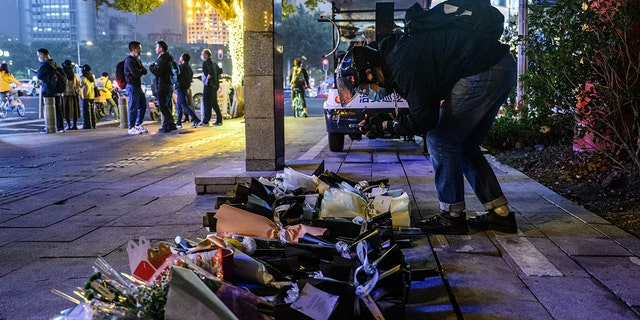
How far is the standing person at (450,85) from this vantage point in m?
4.21

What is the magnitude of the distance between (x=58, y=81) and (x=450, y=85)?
13.7 metres

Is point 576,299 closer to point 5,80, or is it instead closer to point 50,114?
point 50,114

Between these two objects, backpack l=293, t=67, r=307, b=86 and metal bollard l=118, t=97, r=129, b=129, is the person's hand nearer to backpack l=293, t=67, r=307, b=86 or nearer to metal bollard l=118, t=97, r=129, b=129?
metal bollard l=118, t=97, r=129, b=129

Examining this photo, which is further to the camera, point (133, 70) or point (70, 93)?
point (70, 93)

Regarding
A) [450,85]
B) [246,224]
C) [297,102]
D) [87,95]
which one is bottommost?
[246,224]

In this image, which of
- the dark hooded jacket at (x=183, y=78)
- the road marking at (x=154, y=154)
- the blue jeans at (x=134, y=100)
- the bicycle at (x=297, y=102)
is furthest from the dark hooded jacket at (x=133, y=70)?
the bicycle at (x=297, y=102)

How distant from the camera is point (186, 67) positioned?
1675 cm

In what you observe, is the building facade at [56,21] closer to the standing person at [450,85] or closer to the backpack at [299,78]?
the backpack at [299,78]

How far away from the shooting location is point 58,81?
15.6 metres

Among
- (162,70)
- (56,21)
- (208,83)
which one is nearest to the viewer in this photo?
(162,70)

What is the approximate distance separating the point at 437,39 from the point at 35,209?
4360mm

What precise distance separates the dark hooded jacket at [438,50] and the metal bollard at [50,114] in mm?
13328

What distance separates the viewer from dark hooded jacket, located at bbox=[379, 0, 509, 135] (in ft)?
13.8

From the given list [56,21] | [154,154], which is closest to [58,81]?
[154,154]
